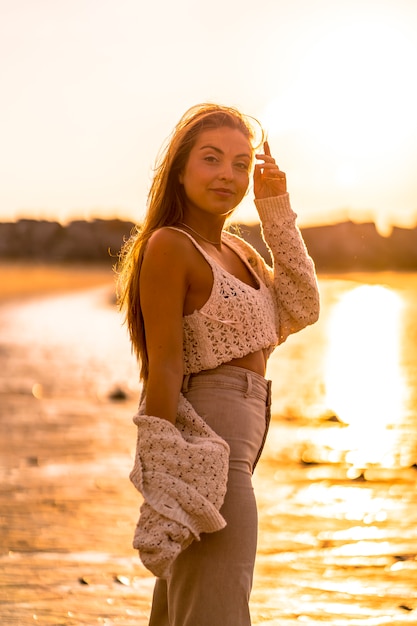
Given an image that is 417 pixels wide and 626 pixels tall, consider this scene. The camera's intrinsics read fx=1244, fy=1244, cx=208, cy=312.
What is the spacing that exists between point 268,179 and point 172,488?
112 centimetres

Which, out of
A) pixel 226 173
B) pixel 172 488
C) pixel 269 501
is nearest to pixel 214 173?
pixel 226 173

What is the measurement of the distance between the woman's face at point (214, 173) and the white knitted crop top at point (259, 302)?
20cm

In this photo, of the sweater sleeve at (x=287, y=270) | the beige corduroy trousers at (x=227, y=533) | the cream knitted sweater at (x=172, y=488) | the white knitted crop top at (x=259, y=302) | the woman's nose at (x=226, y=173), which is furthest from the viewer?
the sweater sleeve at (x=287, y=270)

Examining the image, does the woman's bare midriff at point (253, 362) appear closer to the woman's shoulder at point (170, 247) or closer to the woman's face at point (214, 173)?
the woman's shoulder at point (170, 247)

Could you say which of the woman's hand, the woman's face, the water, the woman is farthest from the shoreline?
the woman's face

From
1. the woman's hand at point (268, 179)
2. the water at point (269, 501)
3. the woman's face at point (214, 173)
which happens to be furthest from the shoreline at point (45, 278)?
the woman's face at point (214, 173)

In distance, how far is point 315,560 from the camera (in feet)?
20.2

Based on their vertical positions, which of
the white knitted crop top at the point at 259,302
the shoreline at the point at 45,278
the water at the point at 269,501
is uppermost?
the shoreline at the point at 45,278

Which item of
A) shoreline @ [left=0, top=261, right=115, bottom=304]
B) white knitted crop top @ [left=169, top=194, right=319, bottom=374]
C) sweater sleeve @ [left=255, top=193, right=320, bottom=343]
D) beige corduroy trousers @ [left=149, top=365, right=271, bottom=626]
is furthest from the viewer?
shoreline @ [left=0, top=261, right=115, bottom=304]

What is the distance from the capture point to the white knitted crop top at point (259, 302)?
3.49m

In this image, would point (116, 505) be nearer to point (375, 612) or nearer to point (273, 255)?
point (375, 612)

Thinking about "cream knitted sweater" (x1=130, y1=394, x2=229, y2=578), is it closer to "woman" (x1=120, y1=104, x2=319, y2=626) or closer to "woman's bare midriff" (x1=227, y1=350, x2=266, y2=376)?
"woman" (x1=120, y1=104, x2=319, y2=626)

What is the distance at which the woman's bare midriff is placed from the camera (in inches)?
140

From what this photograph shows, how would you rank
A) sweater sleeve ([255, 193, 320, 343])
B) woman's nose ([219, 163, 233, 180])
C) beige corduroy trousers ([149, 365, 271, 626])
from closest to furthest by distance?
beige corduroy trousers ([149, 365, 271, 626]) → woman's nose ([219, 163, 233, 180]) → sweater sleeve ([255, 193, 320, 343])
